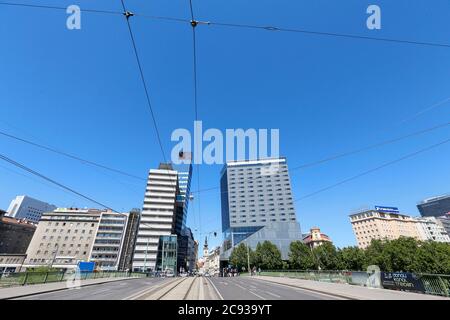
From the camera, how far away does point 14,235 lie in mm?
99938

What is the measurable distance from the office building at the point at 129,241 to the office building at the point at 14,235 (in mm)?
48222

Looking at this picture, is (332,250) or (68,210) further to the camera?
(68,210)

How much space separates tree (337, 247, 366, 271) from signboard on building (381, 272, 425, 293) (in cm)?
5142

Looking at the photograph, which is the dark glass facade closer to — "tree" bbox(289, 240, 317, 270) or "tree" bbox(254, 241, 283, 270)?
"tree" bbox(254, 241, 283, 270)

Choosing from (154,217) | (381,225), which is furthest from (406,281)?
(381,225)

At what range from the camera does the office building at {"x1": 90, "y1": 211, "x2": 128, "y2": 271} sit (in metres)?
90.6

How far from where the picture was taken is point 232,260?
8175 centimetres

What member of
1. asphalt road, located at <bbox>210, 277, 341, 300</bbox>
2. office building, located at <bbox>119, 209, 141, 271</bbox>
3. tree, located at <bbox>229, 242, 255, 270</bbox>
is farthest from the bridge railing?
office building, located at <bbox>119, 209, 141, 271</bbox>

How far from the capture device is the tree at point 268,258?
6706cm

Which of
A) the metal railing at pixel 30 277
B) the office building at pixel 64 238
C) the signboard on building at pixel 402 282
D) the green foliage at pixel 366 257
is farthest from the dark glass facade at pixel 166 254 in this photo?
the signboard on building at pixel 402 282
